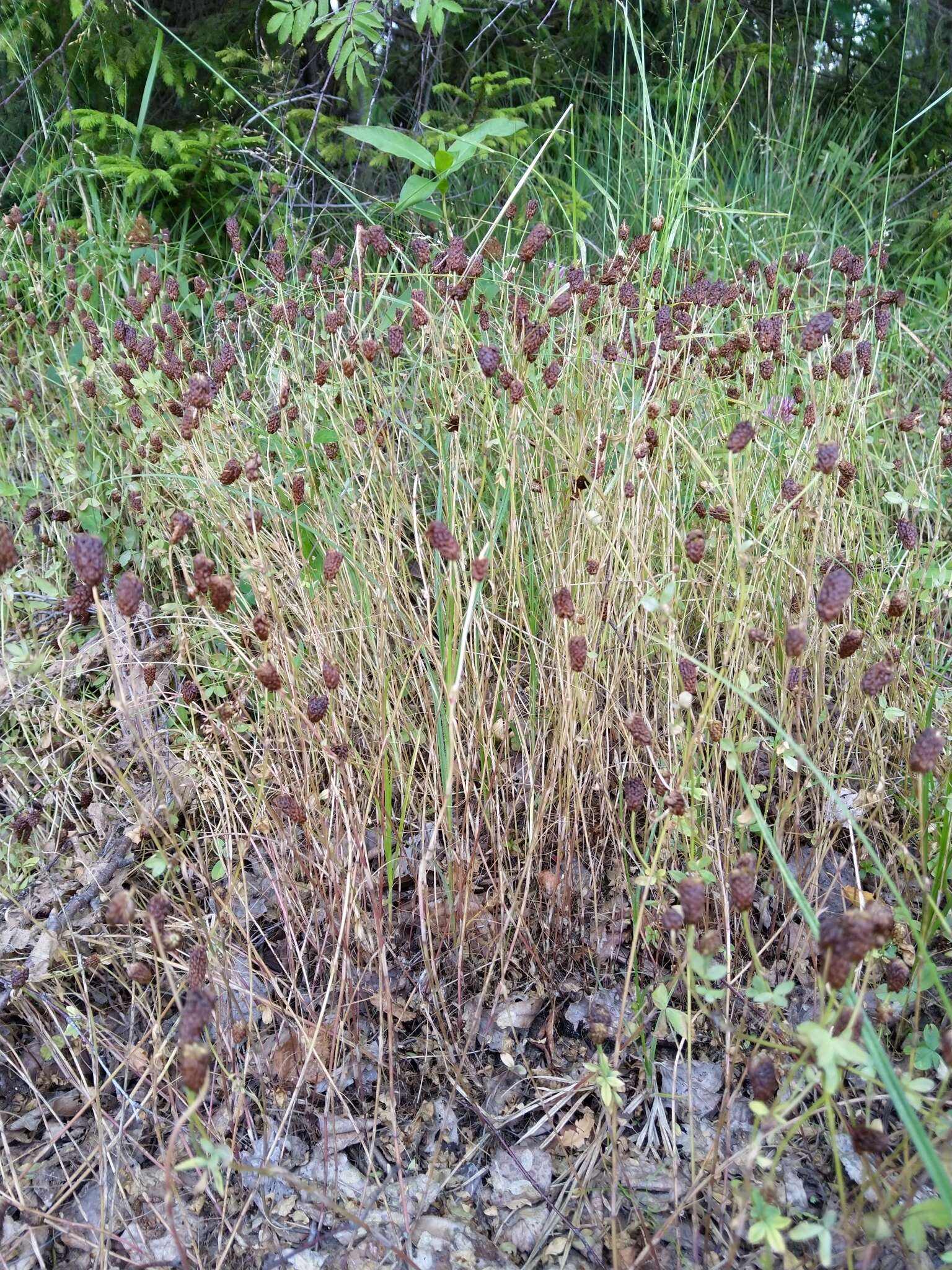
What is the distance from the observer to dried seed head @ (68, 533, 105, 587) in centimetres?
110

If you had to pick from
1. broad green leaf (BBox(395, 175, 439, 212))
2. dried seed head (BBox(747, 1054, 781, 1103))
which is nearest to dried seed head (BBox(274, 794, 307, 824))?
dried seed head (BBox(747, 1054, 781, 1103))

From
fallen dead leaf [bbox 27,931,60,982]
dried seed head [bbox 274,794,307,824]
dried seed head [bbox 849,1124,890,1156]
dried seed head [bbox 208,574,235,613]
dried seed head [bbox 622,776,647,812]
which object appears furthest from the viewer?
fallen dead leaf [bbox 27,931,60,982]

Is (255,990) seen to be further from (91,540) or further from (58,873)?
(91,540)

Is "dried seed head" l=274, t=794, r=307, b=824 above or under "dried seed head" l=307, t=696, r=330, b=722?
under

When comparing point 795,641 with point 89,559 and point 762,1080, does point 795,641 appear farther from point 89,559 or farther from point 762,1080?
point 89,559

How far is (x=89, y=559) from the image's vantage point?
3.64ft

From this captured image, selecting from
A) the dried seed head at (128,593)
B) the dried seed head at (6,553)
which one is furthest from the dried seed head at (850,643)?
the dried seed head at (6,553)

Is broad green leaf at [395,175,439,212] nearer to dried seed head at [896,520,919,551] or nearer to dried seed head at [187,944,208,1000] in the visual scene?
dried seed head at [896,520,919,551]

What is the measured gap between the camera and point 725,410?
233 centimetres

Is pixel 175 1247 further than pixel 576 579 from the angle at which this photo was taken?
No

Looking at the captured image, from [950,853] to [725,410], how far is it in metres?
1.31

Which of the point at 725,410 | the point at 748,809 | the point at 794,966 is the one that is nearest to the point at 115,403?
the point at 725,410

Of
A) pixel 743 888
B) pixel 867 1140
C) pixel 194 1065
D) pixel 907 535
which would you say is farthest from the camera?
pixel 907 535

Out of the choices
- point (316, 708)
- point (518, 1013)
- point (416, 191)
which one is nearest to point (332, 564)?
point (316, 708)
